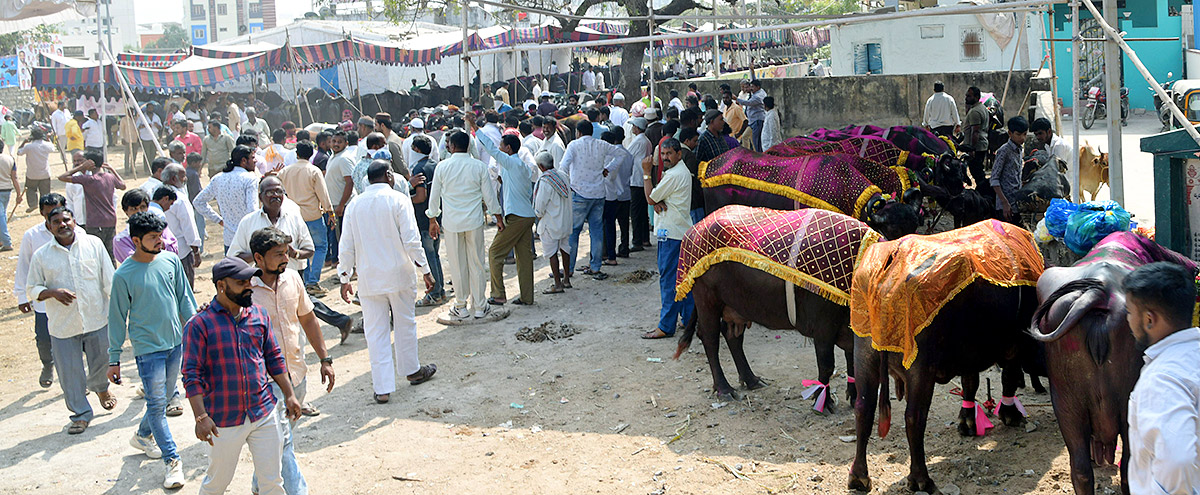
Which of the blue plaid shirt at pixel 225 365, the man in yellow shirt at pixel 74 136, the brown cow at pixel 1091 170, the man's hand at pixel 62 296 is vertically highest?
the man in yellow shirt at pixel 74 136

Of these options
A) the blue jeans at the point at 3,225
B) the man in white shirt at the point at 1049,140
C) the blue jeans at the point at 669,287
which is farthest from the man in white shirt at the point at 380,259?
the blue jeans at the point at 3,225

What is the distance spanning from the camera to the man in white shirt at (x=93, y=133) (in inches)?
803

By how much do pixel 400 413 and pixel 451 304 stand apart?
302 centimetres

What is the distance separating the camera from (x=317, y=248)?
34.2 feet

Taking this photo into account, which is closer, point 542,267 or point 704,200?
point 704,200

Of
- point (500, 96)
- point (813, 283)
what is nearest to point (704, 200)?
point (813, 283)

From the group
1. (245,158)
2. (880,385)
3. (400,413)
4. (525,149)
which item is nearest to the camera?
(880,385)

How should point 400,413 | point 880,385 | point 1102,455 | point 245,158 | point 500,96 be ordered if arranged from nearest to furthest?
point 1102,455 → point 880,385 → point 400,413 → point 245,158 → point 500,96

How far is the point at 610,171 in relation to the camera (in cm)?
1036

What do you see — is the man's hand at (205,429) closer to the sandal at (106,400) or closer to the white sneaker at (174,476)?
the white sneaker at (174,476)

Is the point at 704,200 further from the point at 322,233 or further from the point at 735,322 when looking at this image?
the point at 322,233

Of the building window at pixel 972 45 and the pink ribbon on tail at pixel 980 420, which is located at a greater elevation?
the building window at pixel 972 45

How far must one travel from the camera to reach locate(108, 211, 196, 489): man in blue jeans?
5469 millimetres

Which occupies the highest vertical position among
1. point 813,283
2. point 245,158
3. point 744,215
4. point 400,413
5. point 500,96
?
point 500,96
